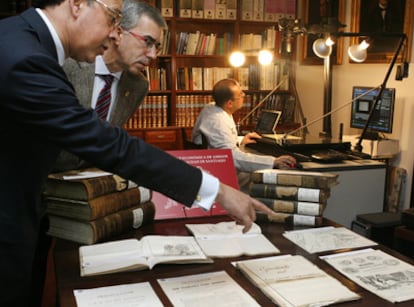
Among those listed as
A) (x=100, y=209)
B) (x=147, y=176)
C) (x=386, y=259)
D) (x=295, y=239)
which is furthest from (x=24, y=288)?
(x=386, y=259)

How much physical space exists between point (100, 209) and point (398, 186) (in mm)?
2983

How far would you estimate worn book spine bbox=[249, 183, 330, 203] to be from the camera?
5.23 feet

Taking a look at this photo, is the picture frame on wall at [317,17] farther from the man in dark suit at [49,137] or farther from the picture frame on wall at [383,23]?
the man in dark suit at [49,137]

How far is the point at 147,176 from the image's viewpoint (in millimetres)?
1038

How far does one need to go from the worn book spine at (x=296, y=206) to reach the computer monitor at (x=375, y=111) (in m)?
2.31

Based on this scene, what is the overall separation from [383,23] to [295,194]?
112 inches

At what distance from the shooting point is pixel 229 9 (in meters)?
4.91

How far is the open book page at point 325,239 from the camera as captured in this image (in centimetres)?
142

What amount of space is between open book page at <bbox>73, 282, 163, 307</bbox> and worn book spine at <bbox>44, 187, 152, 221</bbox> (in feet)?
1.07

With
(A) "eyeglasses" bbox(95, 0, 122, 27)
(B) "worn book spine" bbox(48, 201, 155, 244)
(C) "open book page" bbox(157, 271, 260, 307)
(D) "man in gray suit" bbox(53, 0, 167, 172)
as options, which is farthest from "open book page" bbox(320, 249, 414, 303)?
(D) "man in gray suit" bbox(53, 0, 167, 172)

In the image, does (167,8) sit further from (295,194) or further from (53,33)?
(53,33)

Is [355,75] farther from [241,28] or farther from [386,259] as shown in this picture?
[386,259]

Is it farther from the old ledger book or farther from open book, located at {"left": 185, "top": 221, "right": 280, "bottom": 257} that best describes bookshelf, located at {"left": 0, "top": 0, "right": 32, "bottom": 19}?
open book, located at {"left": 185, "top": 221, "right": 280, "bottom": 257}

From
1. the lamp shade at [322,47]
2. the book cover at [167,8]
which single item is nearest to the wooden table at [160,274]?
the lamp shade at [322,47]
